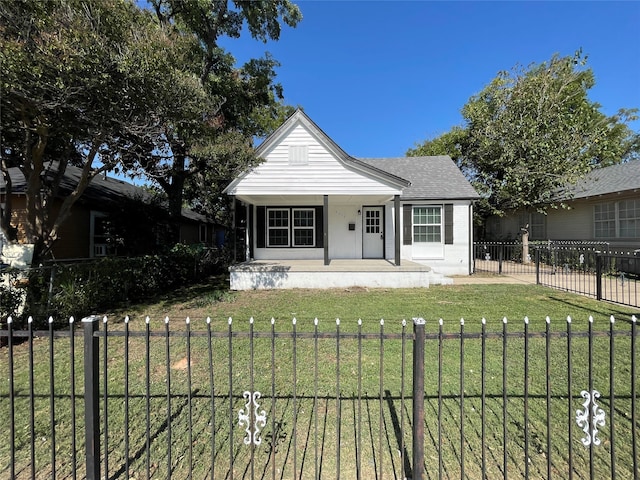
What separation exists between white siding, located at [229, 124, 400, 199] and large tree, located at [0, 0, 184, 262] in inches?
A: 185

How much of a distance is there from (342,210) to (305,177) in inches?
134

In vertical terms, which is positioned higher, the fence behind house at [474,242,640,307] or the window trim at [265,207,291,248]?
the window trim at [265,207,291,248]

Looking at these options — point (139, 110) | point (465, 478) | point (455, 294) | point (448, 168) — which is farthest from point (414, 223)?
point (465, 478)

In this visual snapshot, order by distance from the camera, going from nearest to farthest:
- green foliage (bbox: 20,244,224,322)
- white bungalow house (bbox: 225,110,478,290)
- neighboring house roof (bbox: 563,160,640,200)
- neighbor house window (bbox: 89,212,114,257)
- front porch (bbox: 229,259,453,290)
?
1. green foliage (bbox: 20,244,224,322)
2. front porch (bbox: 229,259,453,290)
3. white bungalow house (bbox: 225,110,478,290)
4. neighbor house window (bbox: 89,212,114,257)
5. neighboring house roof (bbox: 563,160,640,200)

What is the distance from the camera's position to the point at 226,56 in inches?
605

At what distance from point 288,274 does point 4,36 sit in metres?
8.14

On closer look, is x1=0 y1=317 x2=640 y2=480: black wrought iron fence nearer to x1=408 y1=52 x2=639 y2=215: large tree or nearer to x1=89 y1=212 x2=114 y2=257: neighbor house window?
x1=89 y1=212 x2=114 y2=257: neighbor house window

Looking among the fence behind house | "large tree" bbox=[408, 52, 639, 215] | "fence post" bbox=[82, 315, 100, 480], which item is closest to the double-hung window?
the fence behind house

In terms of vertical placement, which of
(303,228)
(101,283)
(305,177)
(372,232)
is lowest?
(101,283)

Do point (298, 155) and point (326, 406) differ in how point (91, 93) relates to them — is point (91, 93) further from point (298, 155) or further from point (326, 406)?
point (298, 155)

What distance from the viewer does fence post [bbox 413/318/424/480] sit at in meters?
2.37

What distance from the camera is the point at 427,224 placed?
563 inches

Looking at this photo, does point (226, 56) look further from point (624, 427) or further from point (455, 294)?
point (624, 427)

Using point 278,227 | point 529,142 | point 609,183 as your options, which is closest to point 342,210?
point 278,227
